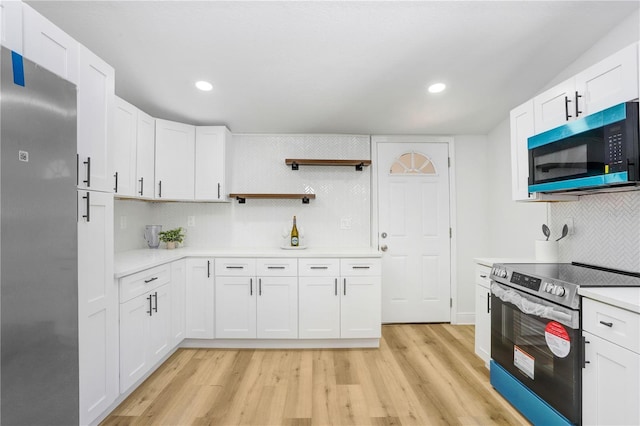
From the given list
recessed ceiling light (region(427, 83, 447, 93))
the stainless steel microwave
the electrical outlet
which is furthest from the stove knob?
recessed ceiling light (region(427, 83, 447, 93))

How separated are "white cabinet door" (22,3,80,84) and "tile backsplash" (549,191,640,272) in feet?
11.1

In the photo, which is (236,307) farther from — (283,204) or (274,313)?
(283,204)

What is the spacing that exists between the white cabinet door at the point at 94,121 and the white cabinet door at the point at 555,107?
114 inches

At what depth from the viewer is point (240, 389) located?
7.46ft

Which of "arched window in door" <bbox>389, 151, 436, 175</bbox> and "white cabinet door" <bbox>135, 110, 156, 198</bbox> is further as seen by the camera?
"arched window in door" <bbox>389, 151, 436, 175</bbox>

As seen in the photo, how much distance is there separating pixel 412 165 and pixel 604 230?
1887 millimetres

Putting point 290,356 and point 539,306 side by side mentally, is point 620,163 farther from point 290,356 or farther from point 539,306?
point 290,356

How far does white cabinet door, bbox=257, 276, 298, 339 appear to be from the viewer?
9.68ft

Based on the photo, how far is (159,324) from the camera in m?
2.50

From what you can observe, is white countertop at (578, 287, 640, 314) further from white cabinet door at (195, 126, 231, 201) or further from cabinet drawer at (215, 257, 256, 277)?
white cabinet door at (195, 126, 231, 201)

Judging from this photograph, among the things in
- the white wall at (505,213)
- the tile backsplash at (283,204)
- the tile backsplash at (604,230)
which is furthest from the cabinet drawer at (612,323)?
the tile backsplash at (283,204)

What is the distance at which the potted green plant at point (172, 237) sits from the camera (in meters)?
3.24

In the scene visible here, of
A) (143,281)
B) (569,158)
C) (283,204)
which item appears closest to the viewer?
(569,158)

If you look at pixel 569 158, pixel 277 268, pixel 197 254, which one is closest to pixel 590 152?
pixel 569 158
